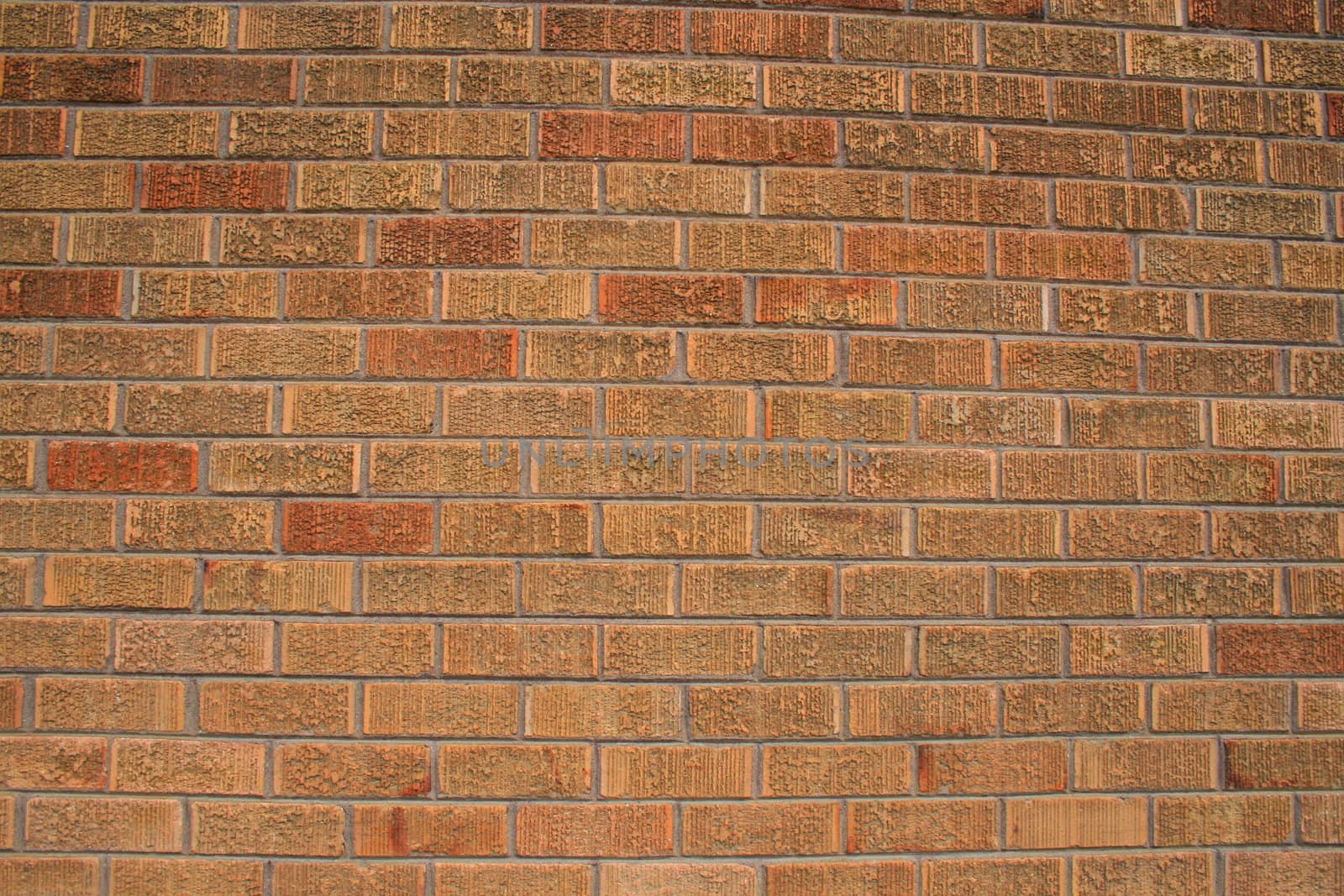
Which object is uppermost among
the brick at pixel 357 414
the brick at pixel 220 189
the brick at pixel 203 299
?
the brick at pixel 220 189

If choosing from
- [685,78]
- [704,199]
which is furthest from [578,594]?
[685,78]

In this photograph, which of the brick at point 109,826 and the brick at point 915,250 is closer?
the brick at point 109,826

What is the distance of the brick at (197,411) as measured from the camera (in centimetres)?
166

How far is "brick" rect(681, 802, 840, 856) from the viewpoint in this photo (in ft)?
5.39

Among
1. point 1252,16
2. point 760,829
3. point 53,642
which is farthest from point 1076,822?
point 53,642

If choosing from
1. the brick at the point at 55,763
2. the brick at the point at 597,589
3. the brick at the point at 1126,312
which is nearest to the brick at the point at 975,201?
the brick at the point at 1126,312

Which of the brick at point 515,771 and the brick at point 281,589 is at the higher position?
the brick at point 281,589

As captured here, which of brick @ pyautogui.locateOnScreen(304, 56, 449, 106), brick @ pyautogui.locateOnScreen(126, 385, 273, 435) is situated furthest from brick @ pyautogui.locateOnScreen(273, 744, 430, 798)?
brick @ pyautogui.locateOnScreen(304, 56, 449, 106)

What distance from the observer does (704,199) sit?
1719 mm

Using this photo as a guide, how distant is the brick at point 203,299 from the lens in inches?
66.2

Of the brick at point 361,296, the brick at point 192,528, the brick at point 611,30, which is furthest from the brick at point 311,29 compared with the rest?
the brick at point 192,528

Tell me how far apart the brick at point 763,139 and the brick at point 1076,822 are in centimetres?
148

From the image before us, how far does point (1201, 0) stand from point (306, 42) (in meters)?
2.04

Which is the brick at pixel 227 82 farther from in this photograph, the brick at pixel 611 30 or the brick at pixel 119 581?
the brick at pixel 119 581
